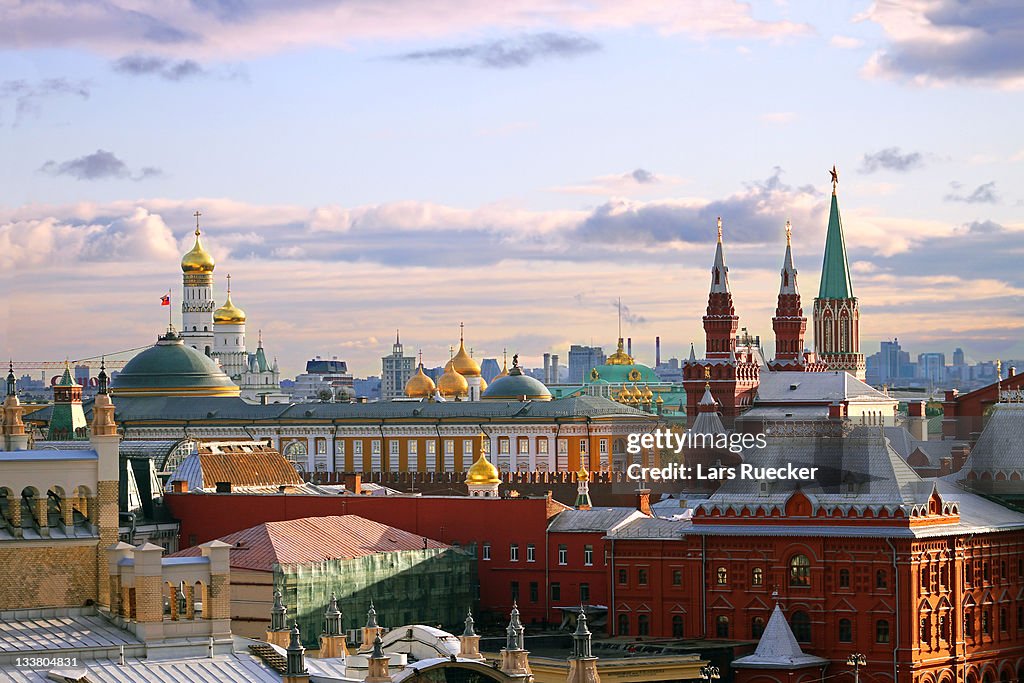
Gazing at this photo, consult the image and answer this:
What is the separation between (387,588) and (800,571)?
551 inches

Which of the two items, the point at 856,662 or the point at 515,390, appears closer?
the point at 856,662

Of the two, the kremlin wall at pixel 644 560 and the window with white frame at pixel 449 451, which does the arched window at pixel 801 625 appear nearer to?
the kremlin wall at pixel 644 560

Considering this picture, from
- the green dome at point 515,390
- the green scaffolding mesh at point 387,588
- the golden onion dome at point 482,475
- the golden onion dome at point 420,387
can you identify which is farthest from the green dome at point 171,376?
the green scaffolding mesh at point 387,588

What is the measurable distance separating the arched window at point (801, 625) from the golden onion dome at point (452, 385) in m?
105

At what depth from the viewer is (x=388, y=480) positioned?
12550 centimetres

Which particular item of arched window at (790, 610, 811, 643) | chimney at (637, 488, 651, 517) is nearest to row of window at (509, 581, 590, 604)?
chimney at (637, 488, 651, 517)

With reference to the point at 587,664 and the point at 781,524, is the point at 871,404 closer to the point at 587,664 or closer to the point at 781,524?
the point at 781,524

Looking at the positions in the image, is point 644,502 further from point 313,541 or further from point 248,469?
point 248,469

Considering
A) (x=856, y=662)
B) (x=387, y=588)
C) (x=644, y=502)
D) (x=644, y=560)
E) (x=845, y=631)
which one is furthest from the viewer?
(x=644, y=502)

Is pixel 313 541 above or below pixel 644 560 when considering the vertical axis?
above

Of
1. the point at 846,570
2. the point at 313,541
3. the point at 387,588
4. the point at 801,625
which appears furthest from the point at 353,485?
the point at 846,570

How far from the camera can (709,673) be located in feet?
247

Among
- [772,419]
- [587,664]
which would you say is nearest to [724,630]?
[587,664]

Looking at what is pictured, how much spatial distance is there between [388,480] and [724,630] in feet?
144
